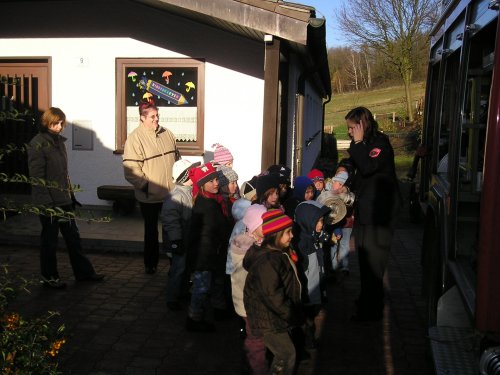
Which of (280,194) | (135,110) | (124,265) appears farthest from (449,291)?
(135,110)

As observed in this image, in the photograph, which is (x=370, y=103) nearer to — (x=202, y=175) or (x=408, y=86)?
(x=408, y=86)

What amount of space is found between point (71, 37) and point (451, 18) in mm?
6437

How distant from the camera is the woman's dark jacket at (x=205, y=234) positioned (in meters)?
4.98

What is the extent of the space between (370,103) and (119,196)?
130 ft

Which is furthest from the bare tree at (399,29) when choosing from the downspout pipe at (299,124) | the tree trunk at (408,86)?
the downspout pipe at (299,124)

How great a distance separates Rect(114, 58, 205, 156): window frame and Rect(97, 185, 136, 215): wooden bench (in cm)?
62

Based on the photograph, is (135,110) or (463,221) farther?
(135,110)

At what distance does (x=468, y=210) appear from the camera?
12.8 ft

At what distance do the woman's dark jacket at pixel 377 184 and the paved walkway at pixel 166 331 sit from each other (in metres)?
0.98

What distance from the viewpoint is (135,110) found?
9.68m

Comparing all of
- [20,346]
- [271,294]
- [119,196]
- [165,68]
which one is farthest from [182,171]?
[165,68]

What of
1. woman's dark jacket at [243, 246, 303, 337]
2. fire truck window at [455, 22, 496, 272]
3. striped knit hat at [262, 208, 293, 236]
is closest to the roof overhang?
fire truck window at [455, 22, 496, 272]

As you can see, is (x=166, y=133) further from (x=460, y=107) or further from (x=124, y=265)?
(x=460, y=107)

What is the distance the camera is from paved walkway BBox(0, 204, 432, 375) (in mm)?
4523
